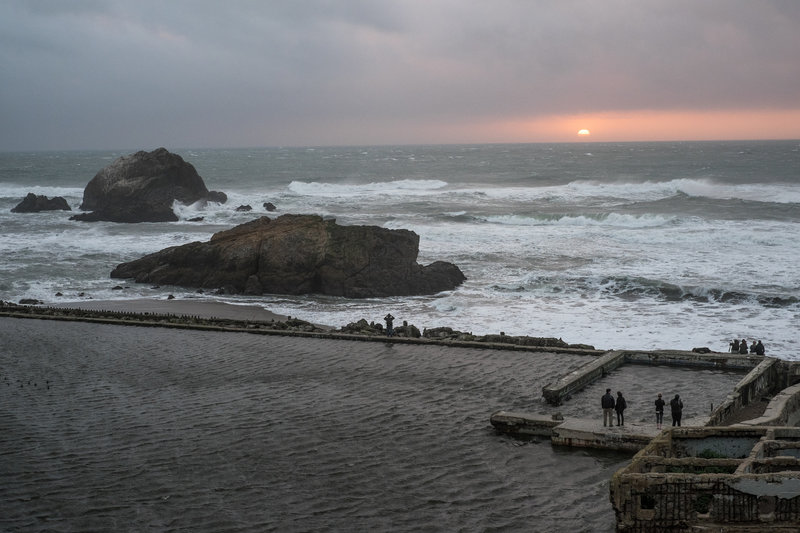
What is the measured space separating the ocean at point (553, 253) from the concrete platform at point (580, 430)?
10703mm

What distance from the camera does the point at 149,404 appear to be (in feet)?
59.9

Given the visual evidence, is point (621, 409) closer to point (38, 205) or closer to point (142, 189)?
point (142, 189)

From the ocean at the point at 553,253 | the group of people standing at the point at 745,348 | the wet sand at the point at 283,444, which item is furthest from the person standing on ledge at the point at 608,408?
the ocean at the point at 553,253

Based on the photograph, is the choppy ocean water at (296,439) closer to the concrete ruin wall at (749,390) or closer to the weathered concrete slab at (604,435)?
the weathered concrete slab at (604,435)

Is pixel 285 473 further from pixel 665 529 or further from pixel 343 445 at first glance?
pixel 665 529

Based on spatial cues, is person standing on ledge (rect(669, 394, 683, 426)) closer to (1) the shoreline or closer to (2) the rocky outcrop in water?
(1) the shoreline

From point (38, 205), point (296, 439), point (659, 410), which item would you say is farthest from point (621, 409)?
point (38, 205)

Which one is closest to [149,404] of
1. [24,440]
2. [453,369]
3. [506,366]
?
[24,440]

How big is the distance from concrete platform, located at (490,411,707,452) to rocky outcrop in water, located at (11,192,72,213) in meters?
63.8

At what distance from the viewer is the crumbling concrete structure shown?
34.4 ft

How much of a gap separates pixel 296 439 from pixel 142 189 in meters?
52.7

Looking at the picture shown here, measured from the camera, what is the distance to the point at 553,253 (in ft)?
152

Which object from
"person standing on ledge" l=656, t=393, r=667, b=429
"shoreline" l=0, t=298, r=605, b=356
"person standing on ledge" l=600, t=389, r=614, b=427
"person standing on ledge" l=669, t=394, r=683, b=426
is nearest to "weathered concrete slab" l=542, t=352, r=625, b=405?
"shoreline" l=0, t=298, r=605, b=356

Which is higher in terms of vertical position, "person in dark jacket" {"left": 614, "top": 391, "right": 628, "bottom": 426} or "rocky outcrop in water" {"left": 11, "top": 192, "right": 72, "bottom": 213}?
"rocky outcrop in water" {"left": 11, "top": 192, "right": 72, "bottom": 213}
